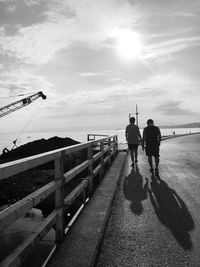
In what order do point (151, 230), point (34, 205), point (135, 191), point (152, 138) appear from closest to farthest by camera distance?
1. point (34, 205)
2. point (151, 230)
3. point (135, 191)
4. point (152, 138)

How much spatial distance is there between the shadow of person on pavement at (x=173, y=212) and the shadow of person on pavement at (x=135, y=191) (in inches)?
9.0

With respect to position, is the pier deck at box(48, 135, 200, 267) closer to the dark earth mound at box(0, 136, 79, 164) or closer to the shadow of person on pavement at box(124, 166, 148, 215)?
the shadow of person on pavement at box(124, 166, 148, 215)

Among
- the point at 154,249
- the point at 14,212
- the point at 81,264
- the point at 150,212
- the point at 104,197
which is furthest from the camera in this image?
the point at 104,197

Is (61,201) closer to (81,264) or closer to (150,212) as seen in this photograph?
(81,264)

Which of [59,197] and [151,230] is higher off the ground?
[59,197]

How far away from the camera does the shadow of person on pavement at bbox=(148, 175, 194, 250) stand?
407 centimetres

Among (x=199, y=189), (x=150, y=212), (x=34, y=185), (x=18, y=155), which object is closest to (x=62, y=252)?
(x=150, y=212)

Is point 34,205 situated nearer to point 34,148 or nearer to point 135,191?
point 135,191

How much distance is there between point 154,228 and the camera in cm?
437

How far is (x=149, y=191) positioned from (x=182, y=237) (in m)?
3.15

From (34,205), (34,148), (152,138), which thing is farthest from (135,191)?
(34,148)

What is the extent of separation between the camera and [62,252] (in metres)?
3.26

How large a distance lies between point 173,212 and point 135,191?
6.45 ft

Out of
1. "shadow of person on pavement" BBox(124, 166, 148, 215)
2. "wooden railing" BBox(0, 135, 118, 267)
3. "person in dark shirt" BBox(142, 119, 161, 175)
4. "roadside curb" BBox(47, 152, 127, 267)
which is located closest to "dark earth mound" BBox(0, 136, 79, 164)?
"person in dark shirt" BBox(142, 119, 161, 175)
